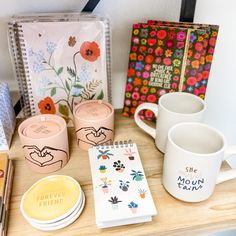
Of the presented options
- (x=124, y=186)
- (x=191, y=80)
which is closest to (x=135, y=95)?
(x=191, y=80)

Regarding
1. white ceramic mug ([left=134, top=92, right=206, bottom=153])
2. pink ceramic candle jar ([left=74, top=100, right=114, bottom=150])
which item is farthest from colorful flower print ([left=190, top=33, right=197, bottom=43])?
pink ceramic candle jar ([left=74, top=100, right=114, bottom=150])

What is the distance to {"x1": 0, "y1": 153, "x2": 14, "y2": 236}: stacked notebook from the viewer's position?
422mm

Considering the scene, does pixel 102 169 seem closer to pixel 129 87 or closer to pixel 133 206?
pixel 133 206

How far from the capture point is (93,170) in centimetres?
50

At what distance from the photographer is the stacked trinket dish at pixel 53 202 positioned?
1.38ft

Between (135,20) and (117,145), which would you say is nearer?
(117,145)

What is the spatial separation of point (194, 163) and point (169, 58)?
25 cm

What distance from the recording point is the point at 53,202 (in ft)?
1.45

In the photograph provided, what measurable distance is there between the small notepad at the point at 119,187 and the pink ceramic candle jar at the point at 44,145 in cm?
6

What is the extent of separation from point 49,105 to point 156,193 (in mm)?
294

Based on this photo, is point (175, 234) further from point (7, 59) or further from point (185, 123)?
point (7, 59)

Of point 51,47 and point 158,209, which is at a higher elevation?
point 51,47

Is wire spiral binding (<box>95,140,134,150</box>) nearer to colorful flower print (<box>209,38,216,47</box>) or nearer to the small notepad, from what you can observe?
the small notepad

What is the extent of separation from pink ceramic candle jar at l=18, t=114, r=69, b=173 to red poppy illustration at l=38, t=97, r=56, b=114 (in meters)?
0.08
